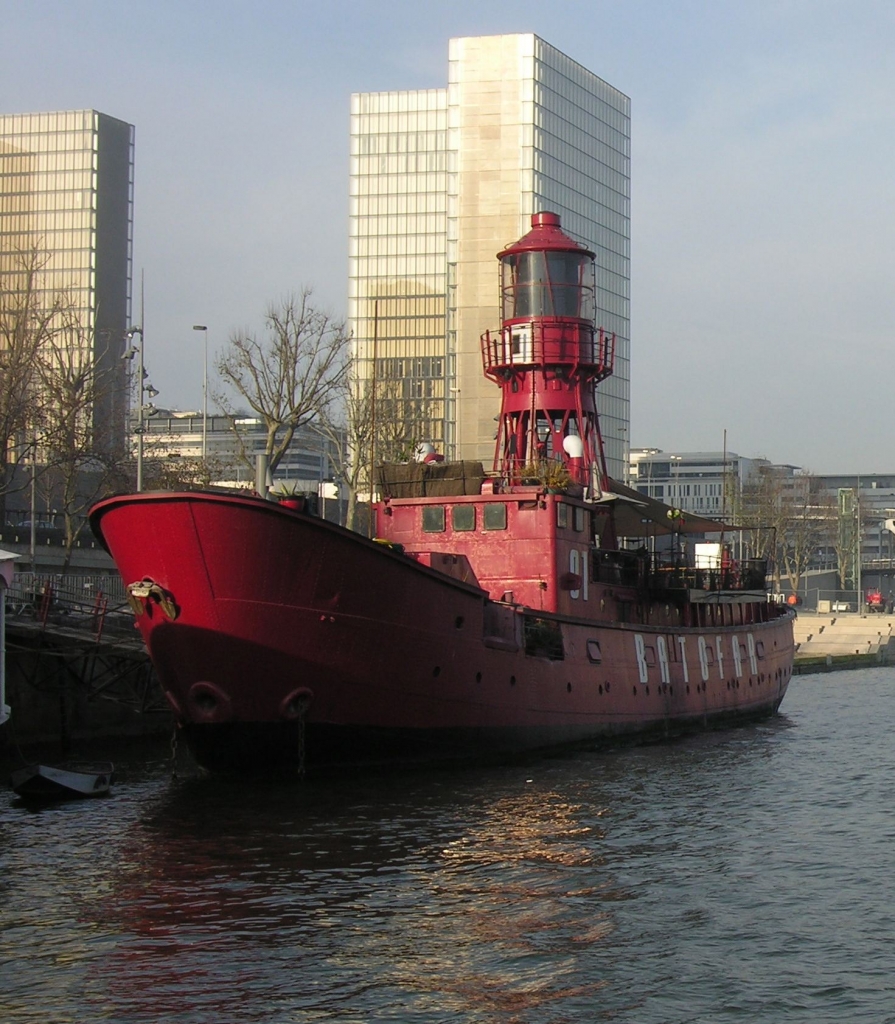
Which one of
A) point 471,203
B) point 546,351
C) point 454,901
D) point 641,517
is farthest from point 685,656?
point 471,203

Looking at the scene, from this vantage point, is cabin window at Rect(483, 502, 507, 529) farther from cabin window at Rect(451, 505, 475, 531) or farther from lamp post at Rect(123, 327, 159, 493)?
lamp post at Rect(123, 327, 159, 493)

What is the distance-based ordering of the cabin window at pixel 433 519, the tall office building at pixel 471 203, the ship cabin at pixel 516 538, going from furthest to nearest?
the tall office building at pixel 471 203
the cabin window at pixel 433 519
the ship cabin at pixel 516 538

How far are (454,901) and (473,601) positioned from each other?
9218 mm

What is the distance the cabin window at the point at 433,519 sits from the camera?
30.5 m

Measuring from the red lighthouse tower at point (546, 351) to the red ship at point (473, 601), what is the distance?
0.18ft

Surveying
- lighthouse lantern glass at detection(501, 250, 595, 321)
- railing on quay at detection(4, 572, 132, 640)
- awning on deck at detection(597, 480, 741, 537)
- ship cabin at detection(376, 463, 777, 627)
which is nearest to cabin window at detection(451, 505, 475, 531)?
ship cabin at detection(376, 463, 777, 627)

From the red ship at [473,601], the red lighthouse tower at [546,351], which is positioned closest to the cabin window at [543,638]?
the red ship at [473,601]

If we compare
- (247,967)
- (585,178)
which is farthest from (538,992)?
(585,178)

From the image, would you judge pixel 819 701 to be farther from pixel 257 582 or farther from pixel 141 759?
pixel 257 582

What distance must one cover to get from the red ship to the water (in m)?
1.18

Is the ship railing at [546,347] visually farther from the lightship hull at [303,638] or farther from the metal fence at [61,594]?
the metal fence at [61,594]

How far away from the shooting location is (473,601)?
2595cm

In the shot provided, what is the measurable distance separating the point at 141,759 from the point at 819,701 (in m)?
26.9

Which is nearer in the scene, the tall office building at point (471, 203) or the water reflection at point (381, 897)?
the water reflection at point (381, 897)
